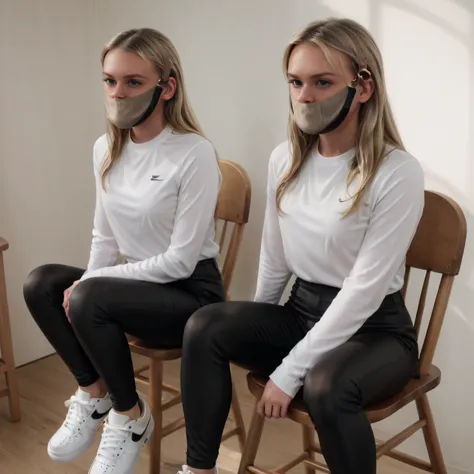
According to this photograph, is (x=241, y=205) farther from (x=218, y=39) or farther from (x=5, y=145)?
(x=5, y=145)

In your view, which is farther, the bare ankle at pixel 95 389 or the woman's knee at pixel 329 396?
the bare ankle at pixel 95 389

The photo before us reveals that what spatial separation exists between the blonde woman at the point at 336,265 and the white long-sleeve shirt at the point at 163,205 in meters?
0.27

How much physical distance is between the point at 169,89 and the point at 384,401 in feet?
2.97

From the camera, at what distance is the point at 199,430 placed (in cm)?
146

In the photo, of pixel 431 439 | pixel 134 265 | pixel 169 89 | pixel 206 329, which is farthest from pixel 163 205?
pixel 431 439

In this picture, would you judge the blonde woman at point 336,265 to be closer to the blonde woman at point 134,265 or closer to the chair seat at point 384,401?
the chair seat at point 384,401

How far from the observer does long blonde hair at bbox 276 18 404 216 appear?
1469 mm

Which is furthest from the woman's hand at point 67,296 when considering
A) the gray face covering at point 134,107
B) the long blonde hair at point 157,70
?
the gray face covering at point 134,107

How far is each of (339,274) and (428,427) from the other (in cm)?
46

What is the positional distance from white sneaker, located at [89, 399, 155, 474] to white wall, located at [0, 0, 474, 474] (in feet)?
2.67

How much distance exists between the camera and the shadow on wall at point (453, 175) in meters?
1.80

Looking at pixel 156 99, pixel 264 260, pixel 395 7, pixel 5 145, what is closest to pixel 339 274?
pixel 264 260

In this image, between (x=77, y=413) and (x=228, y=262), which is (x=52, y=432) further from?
(x=228, y=262)

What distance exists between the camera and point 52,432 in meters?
2.21
